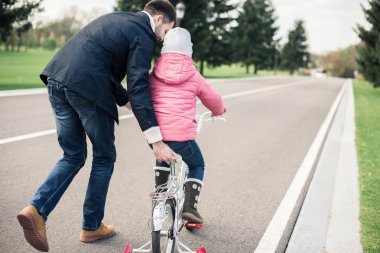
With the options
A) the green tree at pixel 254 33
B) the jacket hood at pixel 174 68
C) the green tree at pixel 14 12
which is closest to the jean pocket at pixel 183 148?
the jacket hood at pixel 174 68

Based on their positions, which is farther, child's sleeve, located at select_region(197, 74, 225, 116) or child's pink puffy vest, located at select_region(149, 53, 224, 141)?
child's sleeve, located at select_region(197, 74, 225, 116)

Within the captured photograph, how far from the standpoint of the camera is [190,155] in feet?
10.1

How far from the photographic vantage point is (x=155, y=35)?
9.36 ft

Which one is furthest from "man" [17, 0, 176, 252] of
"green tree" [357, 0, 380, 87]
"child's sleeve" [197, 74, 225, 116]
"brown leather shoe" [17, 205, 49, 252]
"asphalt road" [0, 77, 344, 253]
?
"green tree" [357, 0, 380, 87]

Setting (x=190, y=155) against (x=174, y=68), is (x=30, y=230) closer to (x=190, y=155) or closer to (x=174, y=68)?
(x=190, y=155)

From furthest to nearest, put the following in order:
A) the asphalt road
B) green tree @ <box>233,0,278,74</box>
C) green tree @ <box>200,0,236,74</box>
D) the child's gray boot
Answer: green tree @ <box>233,0,278,74</box>
green tree @ <box>200,0,236,74</box>
the asphalt road
the child's gray boot

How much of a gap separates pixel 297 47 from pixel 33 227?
9456 centimetres

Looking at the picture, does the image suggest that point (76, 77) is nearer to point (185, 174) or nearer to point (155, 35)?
point (155, 35)

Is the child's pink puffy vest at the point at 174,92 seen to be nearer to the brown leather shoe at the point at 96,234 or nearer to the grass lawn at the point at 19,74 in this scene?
the brown leather shoe at the point at 96,234

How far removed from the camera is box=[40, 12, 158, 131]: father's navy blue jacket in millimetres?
2680

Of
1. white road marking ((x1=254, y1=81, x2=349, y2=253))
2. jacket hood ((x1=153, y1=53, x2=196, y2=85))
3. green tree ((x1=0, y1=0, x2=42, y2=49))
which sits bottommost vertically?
white road marking ((x1=254, y1=81, x2=349, y2=253))

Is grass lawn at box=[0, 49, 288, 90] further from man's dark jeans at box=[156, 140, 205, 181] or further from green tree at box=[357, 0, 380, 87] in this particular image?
green tree at box=[357, 0, 380, 87]

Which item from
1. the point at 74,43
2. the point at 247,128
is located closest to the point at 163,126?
the point at 74,43

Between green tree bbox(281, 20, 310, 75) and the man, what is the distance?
90.8 metres
